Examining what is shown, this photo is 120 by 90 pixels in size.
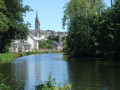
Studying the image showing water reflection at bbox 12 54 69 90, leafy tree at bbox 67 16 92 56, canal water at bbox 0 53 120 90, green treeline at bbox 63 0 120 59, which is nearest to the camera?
canal water at bbox 0 53 120 90

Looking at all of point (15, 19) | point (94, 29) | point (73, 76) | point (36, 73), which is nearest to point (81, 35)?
point (94, 29)

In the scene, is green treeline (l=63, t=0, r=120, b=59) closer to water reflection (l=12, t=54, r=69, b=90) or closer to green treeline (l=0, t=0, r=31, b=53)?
water reflection (l=12, t=54, r=69, b=90)

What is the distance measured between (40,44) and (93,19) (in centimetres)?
10972

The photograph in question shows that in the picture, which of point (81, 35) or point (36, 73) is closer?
point (36, 73)

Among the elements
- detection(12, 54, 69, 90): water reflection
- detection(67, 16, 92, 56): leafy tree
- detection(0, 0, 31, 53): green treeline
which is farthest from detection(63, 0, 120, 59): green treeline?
detection(0, 0, 31, 53): green treeline

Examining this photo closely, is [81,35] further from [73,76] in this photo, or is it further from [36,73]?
[73,76]

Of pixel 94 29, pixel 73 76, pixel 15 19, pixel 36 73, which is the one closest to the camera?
pixel 73 76

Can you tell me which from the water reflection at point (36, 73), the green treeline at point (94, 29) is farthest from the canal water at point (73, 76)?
the green treeline at point (94, 29)

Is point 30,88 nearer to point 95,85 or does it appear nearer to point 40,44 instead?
Answer: point 95,85

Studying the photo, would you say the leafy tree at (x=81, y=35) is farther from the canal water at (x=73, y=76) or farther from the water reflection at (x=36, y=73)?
the canal water at (x=73, y=76)

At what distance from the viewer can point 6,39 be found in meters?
56.5

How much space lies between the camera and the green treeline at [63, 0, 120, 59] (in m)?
45.1

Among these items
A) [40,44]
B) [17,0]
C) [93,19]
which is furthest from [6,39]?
[40,44]

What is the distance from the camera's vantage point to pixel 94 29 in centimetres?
5862
